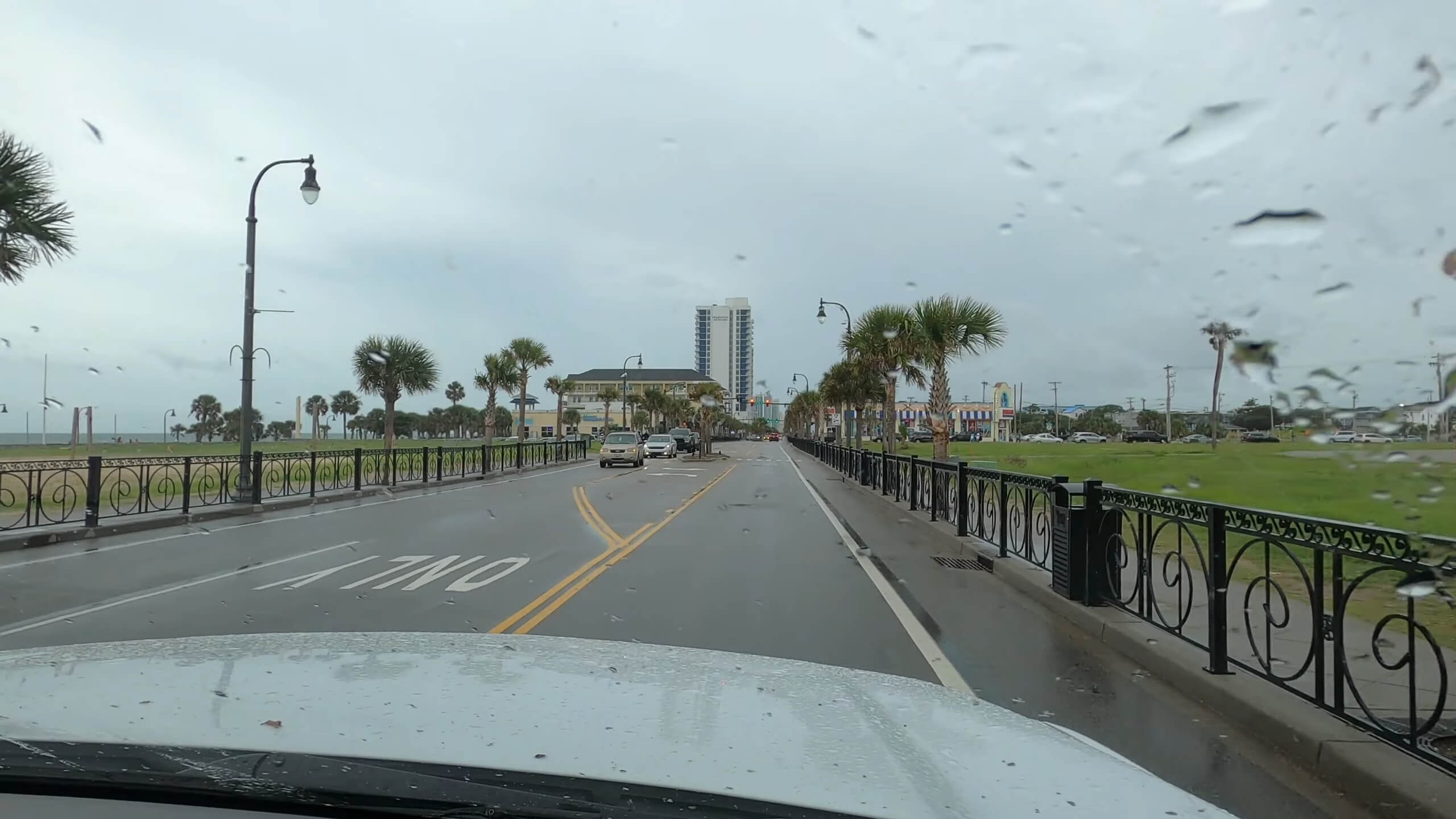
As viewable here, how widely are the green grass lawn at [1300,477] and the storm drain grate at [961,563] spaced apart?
8.07 feet

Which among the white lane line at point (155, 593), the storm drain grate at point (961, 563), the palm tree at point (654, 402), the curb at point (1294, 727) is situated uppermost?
the palm tree at point (654, 402)

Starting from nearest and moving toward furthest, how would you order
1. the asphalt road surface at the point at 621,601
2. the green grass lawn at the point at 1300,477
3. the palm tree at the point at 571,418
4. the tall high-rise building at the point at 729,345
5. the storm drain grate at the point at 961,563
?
the green grass lawn at the point at 1300,477 < the asphalt road surface at the point at 621,601 < the storm drain grate at the point at 961,563 < the tall high-rise building at the point at 729,345 < the palm tree at the point at 571,418

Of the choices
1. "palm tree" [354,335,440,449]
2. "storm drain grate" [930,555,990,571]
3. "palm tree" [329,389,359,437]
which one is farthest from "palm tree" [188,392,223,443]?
"storm drain grate" [930,555,990,571]

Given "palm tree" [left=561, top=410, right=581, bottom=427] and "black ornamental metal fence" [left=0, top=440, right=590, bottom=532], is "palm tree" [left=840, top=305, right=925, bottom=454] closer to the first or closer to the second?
"black ornamental metal fence" [left=0, top=440, right=590, bottom=532]

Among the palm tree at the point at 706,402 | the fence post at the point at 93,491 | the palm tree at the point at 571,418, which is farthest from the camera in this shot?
the palm tree at the point at 571,418

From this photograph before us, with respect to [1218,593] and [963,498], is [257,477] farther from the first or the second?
[1218,593]

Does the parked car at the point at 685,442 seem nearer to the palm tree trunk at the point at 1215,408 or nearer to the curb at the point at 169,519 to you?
the curb at the point at 169,519

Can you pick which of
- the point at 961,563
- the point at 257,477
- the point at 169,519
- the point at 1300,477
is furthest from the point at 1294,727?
the point at 257,477

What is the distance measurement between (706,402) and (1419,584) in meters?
86.2

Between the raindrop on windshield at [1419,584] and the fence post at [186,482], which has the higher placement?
the raindrop on windshield at [1419,584]

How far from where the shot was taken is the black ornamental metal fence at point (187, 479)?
14797mm

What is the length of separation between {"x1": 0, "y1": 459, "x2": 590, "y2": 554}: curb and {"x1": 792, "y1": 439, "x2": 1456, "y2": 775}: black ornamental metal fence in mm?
14221

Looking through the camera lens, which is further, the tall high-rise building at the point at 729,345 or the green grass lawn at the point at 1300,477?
the tall high-rise building at the point at 729,345

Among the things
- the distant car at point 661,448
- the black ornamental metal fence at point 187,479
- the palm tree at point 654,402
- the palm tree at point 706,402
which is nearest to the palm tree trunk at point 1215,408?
the black ornamental metal fence at point 187,479
